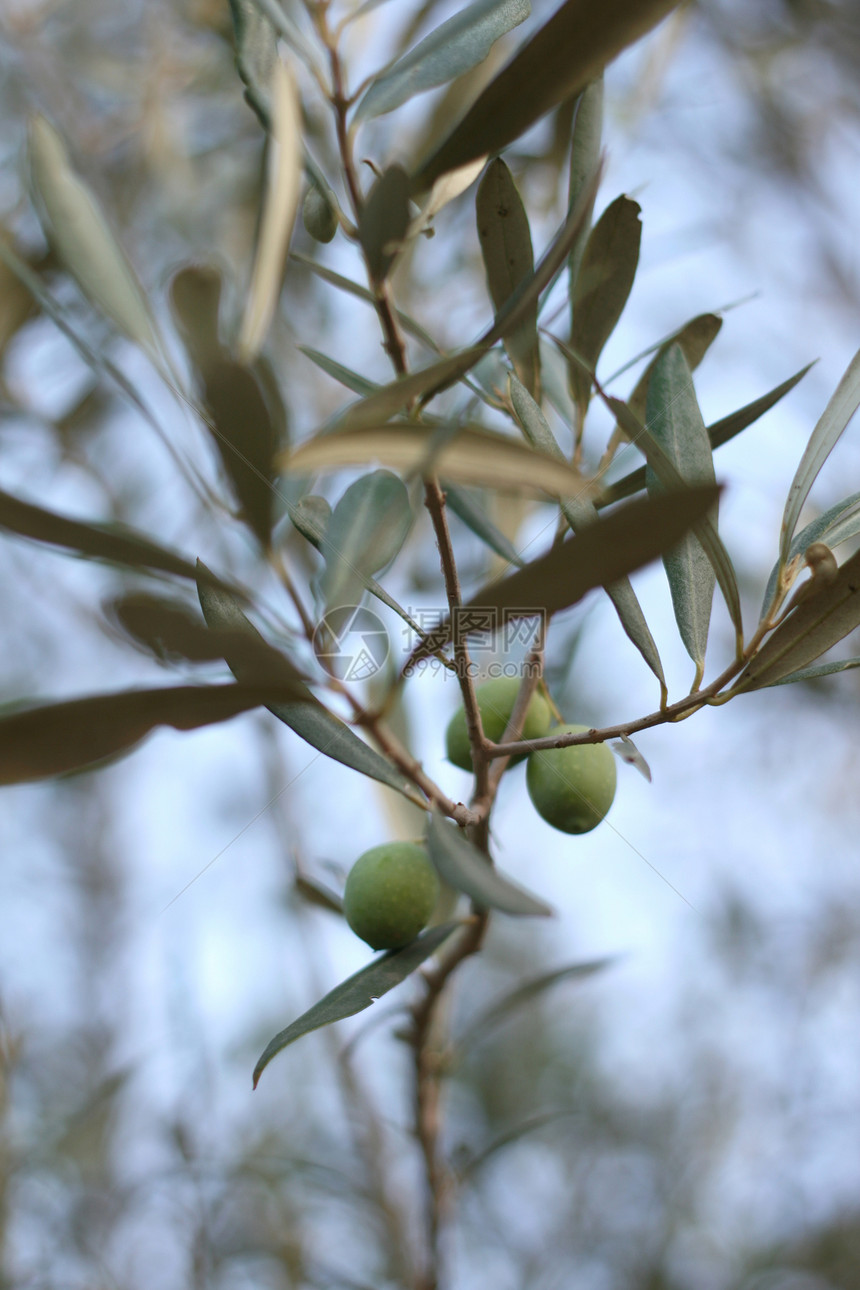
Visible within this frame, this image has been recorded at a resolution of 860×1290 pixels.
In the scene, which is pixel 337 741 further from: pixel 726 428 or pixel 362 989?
pixel 726 428

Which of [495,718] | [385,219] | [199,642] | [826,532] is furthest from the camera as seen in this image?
[495,718]

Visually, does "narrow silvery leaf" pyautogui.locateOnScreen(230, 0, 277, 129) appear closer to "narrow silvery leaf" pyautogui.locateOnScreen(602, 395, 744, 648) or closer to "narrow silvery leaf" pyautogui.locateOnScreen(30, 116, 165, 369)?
"narrow silvery leaf" pyautogui.locateOnScreen(30, 116, 165, 369)

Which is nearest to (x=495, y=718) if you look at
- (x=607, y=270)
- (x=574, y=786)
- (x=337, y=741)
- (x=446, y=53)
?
(x=574, y=786)

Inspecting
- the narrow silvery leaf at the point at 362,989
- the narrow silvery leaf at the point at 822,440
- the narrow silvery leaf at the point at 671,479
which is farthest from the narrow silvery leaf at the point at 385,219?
the narrow silvery leaf at the point at 362,989

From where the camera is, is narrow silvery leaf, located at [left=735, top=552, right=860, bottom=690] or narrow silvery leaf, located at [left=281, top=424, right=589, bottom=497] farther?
narrow silvery leaf, located at [left=735, top=552, right=860, bottom=690]

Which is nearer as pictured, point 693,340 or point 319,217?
point 319,217

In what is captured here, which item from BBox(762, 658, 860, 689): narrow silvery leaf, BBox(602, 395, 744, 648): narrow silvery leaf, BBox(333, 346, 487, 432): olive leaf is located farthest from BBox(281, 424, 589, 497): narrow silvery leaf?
BBox(762, 658, 860, 689): narrow silvery leaf

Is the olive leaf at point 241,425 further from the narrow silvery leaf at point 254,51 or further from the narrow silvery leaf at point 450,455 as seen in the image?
the narrow silvery leaf at point 254,51
